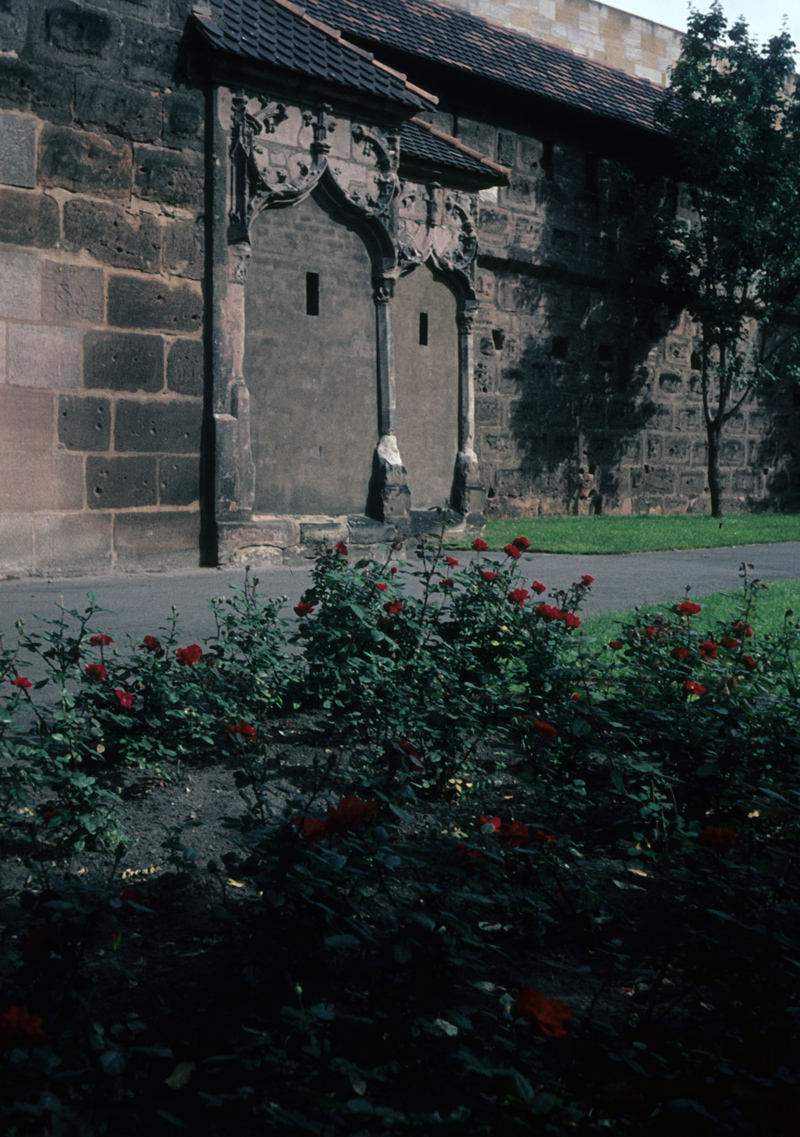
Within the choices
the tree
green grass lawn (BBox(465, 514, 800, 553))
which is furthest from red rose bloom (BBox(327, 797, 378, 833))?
the tree

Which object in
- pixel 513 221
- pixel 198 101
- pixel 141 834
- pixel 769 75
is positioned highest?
pixel 769 75

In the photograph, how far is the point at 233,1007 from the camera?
1778 mm

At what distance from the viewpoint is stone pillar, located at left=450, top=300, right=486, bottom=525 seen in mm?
11438

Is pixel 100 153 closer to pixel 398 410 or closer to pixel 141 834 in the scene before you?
pixel 398 410

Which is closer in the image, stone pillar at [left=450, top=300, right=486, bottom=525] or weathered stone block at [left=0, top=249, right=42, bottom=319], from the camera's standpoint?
weathered stone block at [left=0, top=249, right=42, bottom=319]

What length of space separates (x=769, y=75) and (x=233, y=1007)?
698 inches

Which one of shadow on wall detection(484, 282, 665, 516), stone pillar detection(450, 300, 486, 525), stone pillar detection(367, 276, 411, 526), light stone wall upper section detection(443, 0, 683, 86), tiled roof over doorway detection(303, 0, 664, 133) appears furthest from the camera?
light stone wall upper section detection(443, 0, 683, 86)

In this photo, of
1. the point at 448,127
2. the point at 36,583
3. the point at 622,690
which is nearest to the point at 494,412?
the point at 448,127

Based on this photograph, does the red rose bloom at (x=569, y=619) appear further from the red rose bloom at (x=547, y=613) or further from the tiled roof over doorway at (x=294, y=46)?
the tiled roof over doorway at (x=294, y=46)

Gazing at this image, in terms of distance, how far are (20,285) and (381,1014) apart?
22.9ft

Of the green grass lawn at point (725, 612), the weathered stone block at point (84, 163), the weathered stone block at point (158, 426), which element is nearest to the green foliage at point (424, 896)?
the green grass lawn at point (725, 612)

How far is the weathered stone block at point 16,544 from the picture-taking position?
24.5 ft

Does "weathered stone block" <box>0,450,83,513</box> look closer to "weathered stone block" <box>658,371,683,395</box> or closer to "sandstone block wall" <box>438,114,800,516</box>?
"sandstone block wall" <box>438,114,800,516</box>

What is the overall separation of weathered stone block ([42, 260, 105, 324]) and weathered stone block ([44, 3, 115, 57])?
1.65 m
